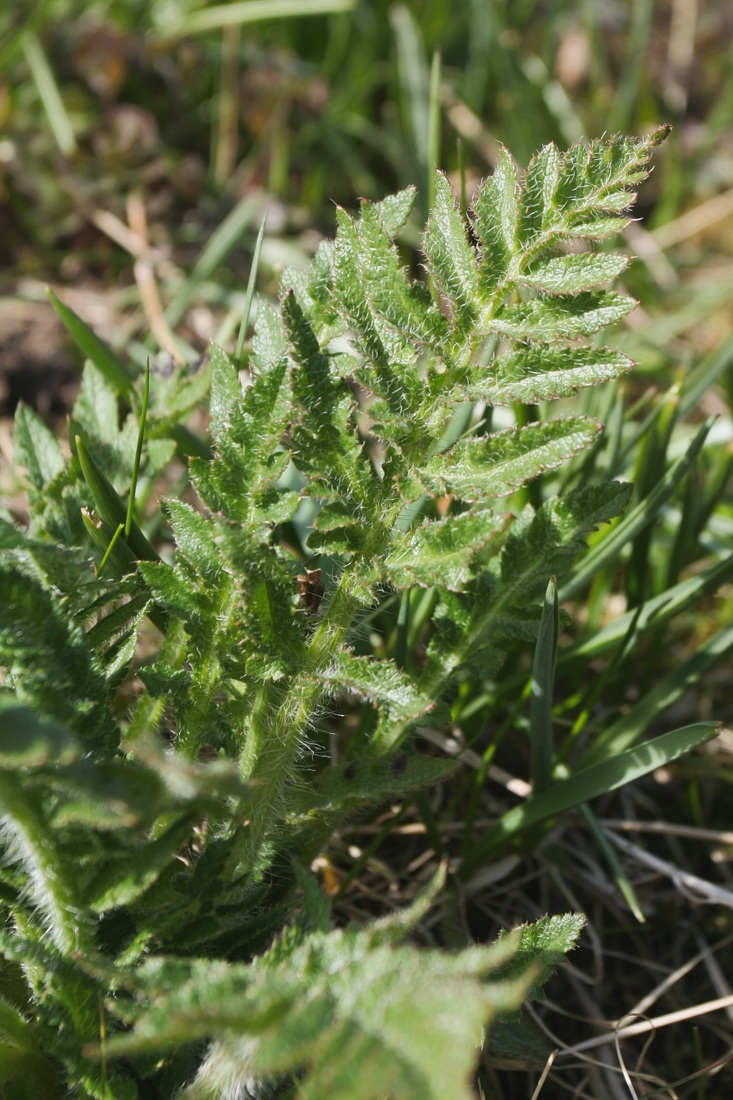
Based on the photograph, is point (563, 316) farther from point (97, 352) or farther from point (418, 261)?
point (418, 261)

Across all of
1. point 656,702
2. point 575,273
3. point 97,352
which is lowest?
point 656,702

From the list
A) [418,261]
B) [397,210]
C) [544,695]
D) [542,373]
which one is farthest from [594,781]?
[418,261]

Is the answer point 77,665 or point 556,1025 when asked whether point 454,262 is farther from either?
point 556,1025

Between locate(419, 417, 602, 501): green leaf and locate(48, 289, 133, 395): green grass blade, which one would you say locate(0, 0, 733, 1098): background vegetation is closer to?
locate(48, 289, 133, 395): green grass blade

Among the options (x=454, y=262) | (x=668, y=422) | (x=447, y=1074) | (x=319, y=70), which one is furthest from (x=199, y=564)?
(x=319, y=70)

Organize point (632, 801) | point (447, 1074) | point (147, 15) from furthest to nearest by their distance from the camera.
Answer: point (147, 15), point (632, 801), point (447, 1074)

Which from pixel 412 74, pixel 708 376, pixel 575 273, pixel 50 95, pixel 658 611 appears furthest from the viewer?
pixel 412 74

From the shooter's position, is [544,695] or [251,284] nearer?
[544,695]
